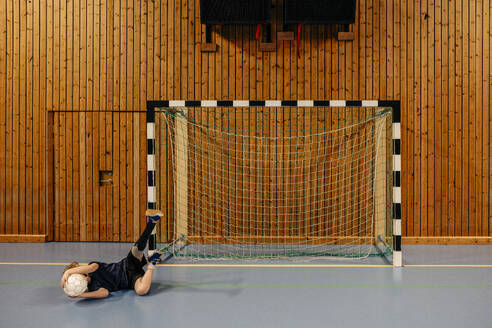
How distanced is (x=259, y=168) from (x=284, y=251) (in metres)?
1.72

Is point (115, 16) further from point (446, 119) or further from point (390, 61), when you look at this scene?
point (446, 119)

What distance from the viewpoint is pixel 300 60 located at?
711 cm

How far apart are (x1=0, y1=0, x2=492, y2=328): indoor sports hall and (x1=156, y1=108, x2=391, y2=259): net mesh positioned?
0.09 ft

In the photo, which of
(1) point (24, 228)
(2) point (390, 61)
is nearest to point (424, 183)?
(2) point (390, 61)

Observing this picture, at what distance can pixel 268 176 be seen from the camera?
7.10 m

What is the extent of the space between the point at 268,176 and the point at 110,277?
144 inches

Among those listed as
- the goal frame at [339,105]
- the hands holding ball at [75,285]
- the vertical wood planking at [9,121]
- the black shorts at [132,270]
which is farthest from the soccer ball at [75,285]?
the vertical wood planking at [9,121]

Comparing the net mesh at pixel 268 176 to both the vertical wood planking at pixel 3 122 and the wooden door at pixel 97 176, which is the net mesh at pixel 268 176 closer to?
the wooden door at pixel 97 176

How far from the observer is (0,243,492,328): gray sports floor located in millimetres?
3746

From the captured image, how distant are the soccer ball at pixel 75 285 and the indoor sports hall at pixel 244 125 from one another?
2928 mm

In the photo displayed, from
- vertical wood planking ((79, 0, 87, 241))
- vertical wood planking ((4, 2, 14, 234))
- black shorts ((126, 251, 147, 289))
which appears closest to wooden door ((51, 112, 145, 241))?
vertical wood planking ((79, 0, 87, 241))

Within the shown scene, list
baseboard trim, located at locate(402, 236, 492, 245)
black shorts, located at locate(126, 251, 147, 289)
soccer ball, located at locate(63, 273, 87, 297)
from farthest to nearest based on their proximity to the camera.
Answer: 1. baseboard trim, located at locate(402, 236, 492, 245)
2. black shorts, located at locate(126, 251, 147, 289)
3. soccer ball, located at locate(63, 273, 87, 297)

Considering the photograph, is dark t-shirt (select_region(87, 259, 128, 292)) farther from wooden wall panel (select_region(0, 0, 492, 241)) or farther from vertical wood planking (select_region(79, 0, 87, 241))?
vertical wood planking (select_region(79, 0, 87, 241))

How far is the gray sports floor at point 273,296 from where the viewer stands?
375 centimetres
